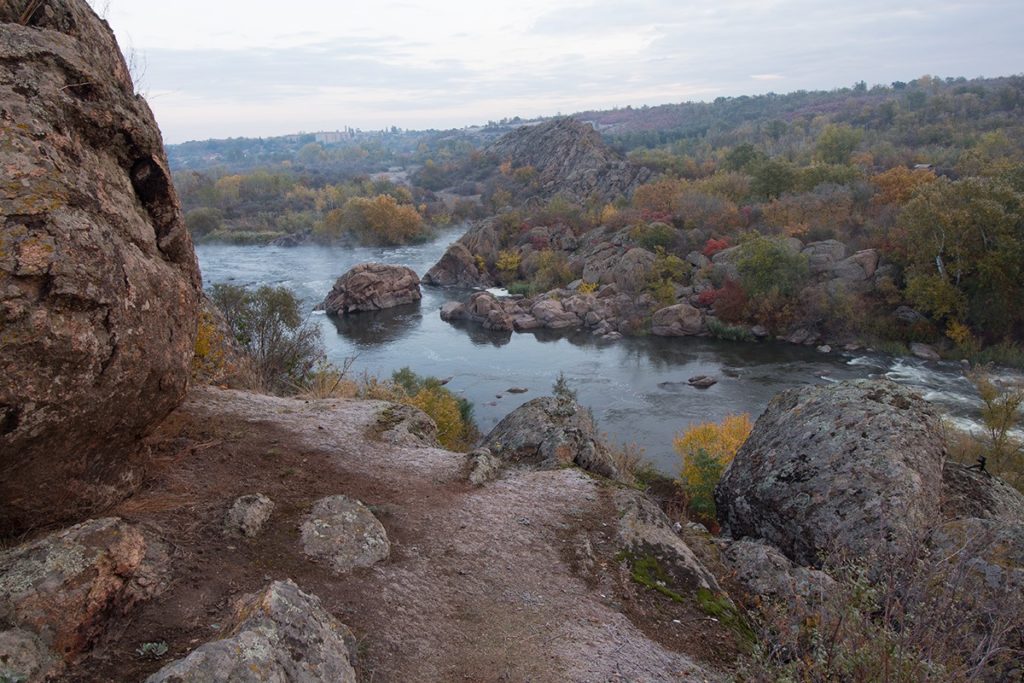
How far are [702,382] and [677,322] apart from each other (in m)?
11.2

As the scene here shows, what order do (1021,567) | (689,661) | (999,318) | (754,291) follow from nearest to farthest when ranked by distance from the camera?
(689,661), (1021,567), (999,318), (754,291)

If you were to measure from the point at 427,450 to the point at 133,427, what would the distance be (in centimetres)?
509

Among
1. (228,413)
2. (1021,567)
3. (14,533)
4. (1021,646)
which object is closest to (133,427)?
(14,533)

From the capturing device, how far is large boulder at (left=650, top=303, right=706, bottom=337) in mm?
44781

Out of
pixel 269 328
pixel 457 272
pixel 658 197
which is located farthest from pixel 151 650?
pixel 658 197

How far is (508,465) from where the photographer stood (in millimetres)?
11141

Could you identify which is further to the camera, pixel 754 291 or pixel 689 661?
pixel 754 291

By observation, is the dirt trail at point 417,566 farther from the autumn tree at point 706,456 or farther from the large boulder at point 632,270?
the large boulder at point 632,270

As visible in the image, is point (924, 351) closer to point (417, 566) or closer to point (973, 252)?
Answer: point (973, 252)

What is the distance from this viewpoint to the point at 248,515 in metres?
7.29

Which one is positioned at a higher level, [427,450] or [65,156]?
[65,156]

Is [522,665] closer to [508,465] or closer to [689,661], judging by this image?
[689,661]

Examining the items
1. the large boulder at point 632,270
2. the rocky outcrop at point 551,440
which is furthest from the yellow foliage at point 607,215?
the rocky outcrop at point 551,440

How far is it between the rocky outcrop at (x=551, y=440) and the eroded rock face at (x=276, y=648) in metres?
5.82
